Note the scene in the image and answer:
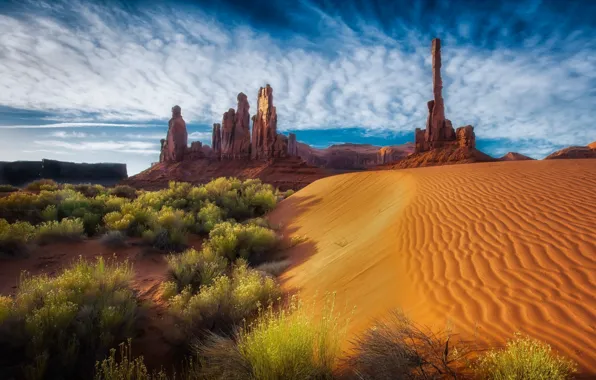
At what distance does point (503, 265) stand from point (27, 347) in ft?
20.0

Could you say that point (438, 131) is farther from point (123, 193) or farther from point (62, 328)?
point (62, 328)

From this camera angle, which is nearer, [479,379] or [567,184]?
[479,379]

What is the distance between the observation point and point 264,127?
62.6 m

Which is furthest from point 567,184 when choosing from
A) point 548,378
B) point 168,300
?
point 168,300

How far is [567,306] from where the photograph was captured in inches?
134

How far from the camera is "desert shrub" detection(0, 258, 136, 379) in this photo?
3.48 meters

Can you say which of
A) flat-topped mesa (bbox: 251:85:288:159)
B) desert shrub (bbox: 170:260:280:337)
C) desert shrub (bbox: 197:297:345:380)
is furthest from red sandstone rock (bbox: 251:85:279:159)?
desert shrub (bbox: 197:297:345:380)

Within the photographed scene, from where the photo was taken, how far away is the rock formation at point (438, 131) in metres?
47.2

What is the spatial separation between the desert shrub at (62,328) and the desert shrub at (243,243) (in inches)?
133

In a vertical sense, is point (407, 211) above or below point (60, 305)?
above

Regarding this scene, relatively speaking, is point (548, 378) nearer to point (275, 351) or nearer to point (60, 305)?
point (275, 351)

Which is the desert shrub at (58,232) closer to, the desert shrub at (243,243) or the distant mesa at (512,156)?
the desert shrub at (243,243)

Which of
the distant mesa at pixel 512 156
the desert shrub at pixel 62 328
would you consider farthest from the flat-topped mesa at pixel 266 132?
the distant mesa at pixel 512 156

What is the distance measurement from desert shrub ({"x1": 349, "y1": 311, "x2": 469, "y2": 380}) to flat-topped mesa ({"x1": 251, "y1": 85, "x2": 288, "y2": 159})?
5775 cm
